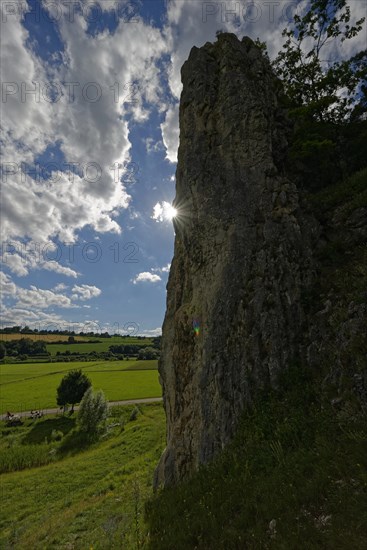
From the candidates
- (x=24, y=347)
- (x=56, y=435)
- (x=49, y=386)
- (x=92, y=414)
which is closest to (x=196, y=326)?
(x=92, y=414)

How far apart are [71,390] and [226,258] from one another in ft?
185

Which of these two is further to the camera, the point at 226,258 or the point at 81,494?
the point at 81,494

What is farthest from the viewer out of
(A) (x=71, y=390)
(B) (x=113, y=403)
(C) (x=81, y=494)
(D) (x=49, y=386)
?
(D) (x=49, y=386)

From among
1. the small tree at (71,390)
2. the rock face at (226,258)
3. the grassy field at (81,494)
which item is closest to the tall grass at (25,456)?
the grassy field at (81,494)

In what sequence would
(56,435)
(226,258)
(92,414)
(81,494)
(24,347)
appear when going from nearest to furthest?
(226,258), (81,494), (56,435), (92,414), (24,347)

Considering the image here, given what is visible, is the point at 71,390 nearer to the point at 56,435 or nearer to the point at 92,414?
the point at 56,435

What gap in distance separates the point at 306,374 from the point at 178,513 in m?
6.63

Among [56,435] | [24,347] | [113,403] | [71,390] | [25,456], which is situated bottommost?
[56,435]

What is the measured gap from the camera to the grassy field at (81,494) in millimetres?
11867

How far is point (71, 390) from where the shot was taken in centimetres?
5744

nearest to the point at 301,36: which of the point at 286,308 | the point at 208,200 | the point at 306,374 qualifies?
the point at 208,200

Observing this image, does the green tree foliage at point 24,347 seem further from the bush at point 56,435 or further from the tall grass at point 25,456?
the tall grass at point 25,456

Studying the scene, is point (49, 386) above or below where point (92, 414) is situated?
below

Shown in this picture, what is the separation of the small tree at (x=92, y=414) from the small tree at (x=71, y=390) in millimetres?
13921
